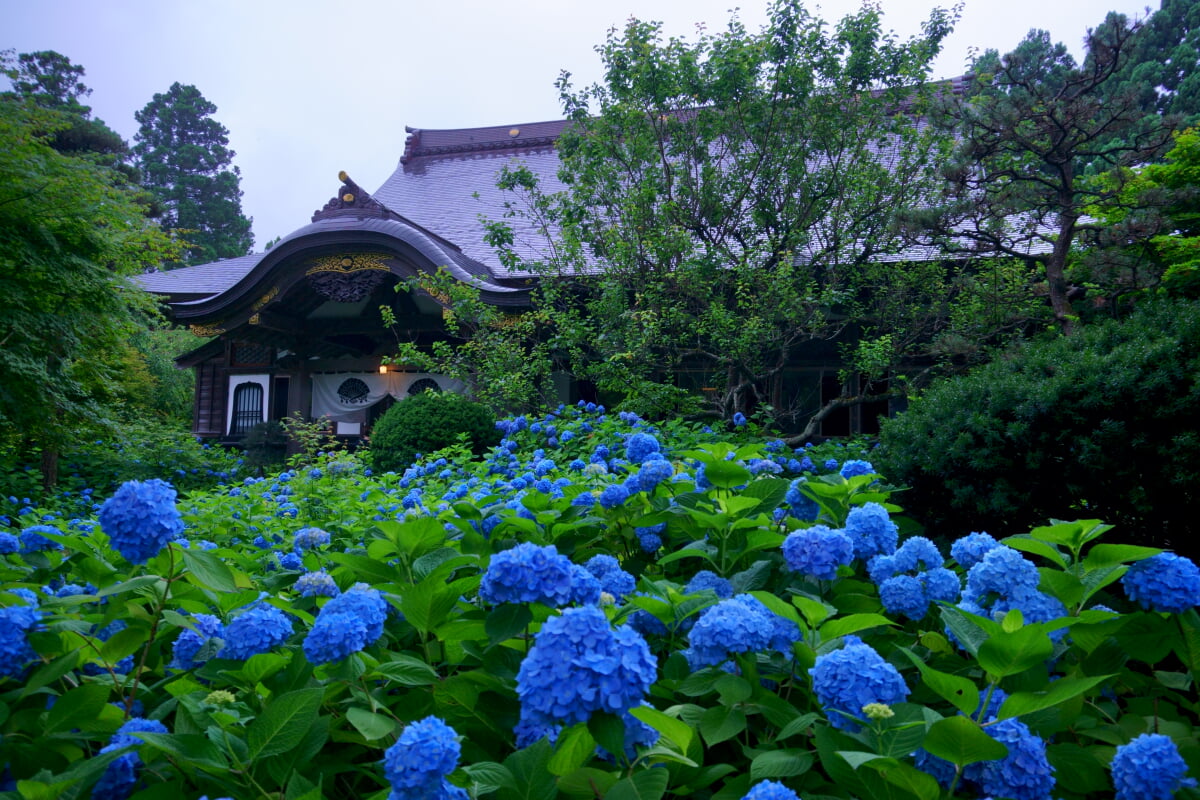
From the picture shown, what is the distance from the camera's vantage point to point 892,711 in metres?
1.10

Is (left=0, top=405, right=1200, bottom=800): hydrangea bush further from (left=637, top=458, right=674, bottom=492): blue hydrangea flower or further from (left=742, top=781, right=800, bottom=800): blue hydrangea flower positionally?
(left=637, top=458, right=674, bottom=492): blue hydrangea flower

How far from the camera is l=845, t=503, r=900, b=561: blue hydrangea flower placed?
1.76 m

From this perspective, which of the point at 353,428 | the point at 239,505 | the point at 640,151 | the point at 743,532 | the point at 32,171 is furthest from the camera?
the point at 353,428

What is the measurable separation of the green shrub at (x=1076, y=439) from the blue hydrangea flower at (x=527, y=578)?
2950mm

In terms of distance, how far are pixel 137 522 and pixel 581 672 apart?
92 cm

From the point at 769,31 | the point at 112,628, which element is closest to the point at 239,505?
the point at 112,628

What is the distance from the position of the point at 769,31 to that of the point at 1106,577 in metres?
7.41

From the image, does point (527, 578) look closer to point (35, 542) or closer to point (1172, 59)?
point (35, 542)

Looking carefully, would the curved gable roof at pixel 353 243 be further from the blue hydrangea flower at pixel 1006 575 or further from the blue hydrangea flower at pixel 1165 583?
the blue hydrangea flower at pixel 1165 583

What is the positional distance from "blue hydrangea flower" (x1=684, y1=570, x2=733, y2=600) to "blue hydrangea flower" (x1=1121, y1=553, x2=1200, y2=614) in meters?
0.74

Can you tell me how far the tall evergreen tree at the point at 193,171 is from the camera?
33219 millimetres

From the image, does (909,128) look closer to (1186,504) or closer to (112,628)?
(1186,504)

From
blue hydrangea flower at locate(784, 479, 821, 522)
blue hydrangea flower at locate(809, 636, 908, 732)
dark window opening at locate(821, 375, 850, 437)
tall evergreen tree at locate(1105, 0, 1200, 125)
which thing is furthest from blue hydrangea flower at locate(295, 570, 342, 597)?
tall evergreen tree at locate(1105, 0, 1200, 125)

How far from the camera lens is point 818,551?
155 cm
